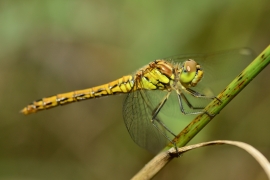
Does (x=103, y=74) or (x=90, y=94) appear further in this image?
(x=103, y=74)

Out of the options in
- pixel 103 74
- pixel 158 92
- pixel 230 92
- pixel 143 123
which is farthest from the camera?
pixel 103 74

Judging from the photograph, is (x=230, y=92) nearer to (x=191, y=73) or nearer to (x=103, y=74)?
(x=191, y=73)

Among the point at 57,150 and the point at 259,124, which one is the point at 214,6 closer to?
the point at 259,124

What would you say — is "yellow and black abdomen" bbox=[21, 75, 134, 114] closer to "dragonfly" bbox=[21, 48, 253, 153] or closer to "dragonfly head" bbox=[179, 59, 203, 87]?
"dragonfly" bbox=[21, 48, 253, 153]

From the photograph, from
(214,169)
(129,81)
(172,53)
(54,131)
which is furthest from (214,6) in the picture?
(54,131)

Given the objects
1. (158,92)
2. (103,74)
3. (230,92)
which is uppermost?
(103,74)

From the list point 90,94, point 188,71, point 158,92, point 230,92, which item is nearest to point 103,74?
point 90,94

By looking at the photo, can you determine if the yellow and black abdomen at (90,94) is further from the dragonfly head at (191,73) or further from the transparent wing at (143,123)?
the dragonfly head at (191,73)
